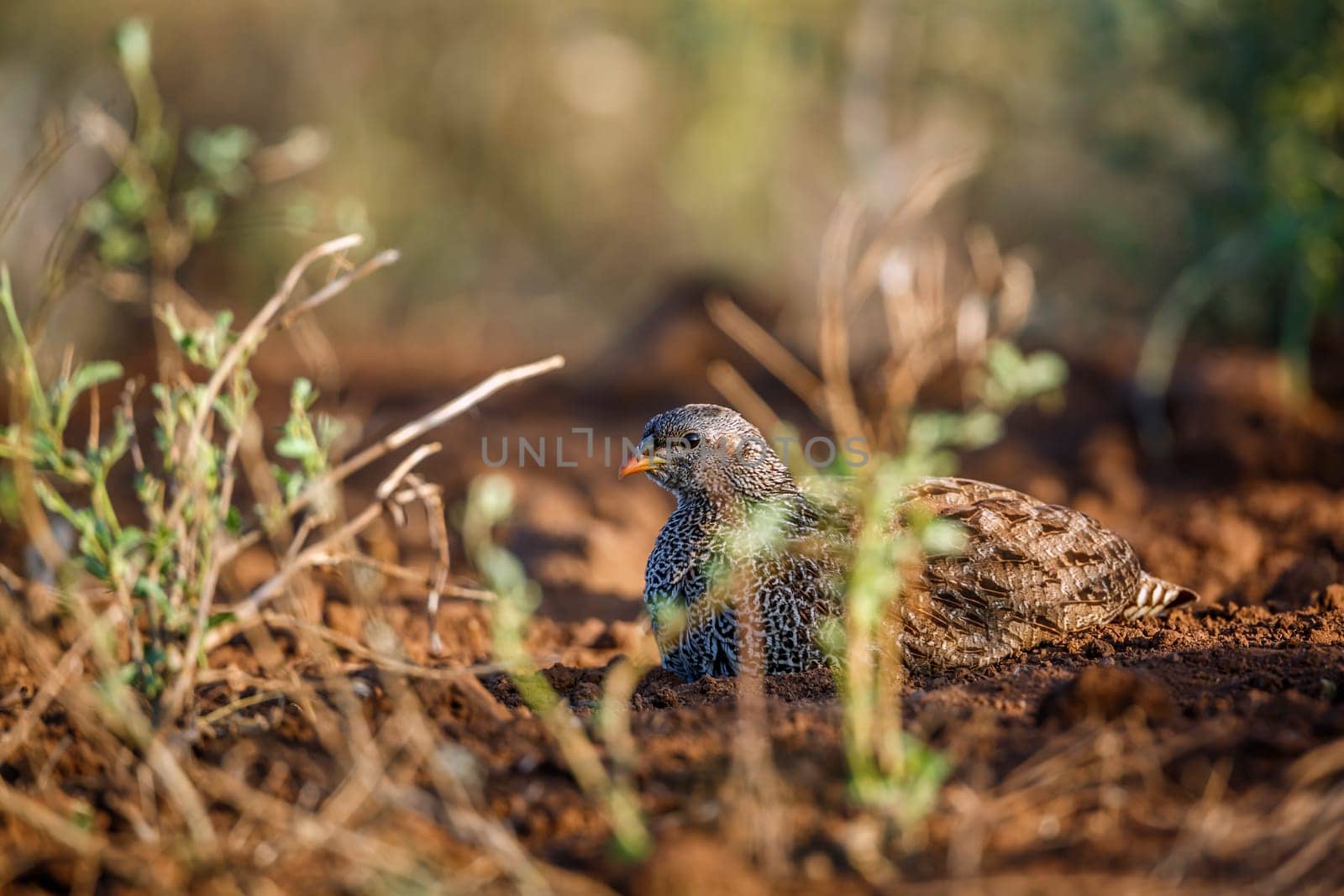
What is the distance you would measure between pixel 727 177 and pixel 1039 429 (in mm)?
5661

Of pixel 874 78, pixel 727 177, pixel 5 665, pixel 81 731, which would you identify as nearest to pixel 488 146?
pixel 727 177

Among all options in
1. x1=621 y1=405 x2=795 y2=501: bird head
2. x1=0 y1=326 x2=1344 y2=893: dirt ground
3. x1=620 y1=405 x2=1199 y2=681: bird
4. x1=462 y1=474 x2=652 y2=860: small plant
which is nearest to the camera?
x1=0 y1=326 x2=1344 y2=893: dirt ground

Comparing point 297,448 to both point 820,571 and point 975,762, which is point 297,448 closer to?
point 975,762

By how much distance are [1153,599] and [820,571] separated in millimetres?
1357

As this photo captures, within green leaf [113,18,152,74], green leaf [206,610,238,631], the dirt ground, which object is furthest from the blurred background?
green leaf [206,610,238,631]

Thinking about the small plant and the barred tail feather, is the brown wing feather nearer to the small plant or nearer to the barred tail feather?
the barred tail feather

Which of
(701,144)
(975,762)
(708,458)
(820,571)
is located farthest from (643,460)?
(701,144)

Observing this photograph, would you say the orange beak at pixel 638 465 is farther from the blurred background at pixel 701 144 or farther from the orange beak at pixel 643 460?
the blurred background at pixel 701 144

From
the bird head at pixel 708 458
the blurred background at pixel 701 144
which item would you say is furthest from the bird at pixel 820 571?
the blurred background at pixel 701 144

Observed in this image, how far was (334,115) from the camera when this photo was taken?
44.3ft

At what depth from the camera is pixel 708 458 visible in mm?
4883

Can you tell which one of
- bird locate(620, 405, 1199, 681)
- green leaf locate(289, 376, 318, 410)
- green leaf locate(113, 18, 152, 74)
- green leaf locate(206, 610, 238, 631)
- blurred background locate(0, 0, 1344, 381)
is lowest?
green leaf locate(206, 610, 238, 631)

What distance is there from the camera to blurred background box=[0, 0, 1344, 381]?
320 inches

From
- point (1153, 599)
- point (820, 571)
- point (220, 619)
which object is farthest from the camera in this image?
point (1153, 599)
